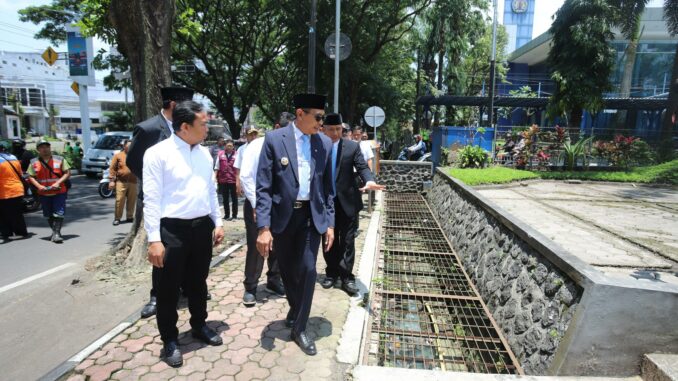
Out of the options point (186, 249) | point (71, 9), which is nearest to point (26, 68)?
point (71, 9)

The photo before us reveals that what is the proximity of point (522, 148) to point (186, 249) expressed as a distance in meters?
11.5

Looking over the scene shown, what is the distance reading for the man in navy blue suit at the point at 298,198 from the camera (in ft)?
10.8

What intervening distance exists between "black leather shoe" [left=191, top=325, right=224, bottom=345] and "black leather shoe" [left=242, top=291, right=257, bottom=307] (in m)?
0.70

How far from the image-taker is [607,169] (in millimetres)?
12430

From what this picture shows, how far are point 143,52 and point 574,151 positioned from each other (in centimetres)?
1182

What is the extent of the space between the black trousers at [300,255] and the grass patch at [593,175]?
23.9 feet

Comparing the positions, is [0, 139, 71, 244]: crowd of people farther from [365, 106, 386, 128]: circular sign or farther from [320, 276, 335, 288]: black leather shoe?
[365, 106, 386, 128]: circular sign

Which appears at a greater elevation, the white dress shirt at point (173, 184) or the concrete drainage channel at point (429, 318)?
the white dress shirt at point (173, 184)

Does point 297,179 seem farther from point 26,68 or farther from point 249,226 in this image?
point 26,68

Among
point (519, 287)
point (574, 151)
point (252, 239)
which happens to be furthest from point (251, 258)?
point (574, 151)

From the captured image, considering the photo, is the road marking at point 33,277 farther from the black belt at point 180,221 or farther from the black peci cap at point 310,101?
the black peci cap at point 310,101

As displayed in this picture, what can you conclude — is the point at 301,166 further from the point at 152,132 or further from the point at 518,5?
the point at 518,5

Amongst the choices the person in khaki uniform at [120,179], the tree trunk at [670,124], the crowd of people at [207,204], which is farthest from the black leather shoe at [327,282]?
the tree trunk at [670,124]

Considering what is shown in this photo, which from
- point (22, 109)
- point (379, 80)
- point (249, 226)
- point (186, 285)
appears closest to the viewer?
point (186, 285)
